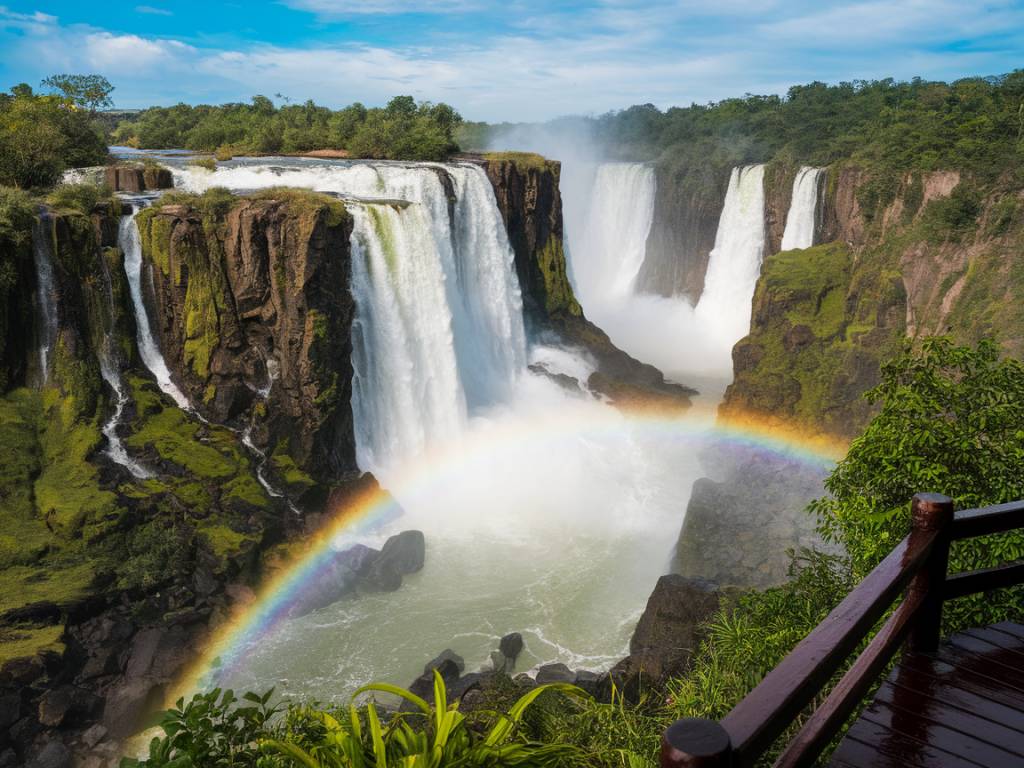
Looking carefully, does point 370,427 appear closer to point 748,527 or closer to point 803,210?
point 748,527

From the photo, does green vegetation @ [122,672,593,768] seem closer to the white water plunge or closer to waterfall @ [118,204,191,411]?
the white water plunge

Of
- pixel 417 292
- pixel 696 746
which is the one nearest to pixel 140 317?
pixel 417 292

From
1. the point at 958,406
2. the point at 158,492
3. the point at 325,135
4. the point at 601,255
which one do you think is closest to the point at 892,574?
the point at 958,406

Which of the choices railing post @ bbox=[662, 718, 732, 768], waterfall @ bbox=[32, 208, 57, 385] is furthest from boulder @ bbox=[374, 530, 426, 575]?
railing post @ bbox=[662, 718, 732, 768]

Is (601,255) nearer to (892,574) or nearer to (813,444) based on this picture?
(813,444)

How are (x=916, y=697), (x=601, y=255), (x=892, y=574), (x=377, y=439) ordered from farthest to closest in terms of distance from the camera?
(x=601, y=255)
(x=377, y=439)
(x=916, y=697)
(x=892, y=574)

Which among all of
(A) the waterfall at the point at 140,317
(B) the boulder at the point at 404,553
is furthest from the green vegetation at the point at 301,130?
(B) the boulder at the point at 404,553

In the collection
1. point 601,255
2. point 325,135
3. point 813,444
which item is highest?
point 325,135
